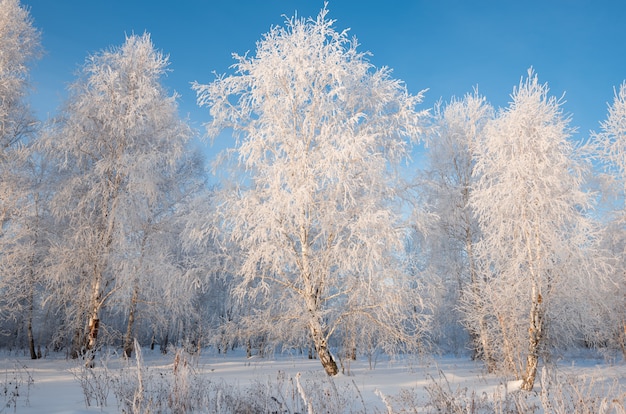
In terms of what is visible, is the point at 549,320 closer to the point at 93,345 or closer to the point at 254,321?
the point at 254,321

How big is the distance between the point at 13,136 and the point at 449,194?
47.9ft

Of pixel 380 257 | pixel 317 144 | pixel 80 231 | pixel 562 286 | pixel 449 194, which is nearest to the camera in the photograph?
pixel 380 257

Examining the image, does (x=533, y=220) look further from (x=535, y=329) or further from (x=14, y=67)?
(x=14, y=67)

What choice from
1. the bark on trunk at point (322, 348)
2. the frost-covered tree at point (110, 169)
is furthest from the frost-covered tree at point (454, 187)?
the frost-covered tree at point (110, 169)

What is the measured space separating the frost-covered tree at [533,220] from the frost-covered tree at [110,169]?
963 centimetres

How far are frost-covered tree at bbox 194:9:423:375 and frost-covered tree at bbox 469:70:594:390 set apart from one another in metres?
2.42

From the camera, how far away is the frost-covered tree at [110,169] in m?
11.9

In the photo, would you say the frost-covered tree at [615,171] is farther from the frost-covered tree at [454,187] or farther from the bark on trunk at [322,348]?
the bark on trunk at [322,348]

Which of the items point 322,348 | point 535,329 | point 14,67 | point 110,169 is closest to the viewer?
point 535,329

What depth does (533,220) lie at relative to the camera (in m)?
9.91

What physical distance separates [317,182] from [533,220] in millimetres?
5381

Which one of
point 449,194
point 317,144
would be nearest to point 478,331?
point 449,194

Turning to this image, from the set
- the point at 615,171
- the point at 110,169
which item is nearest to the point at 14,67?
the point at 110,169

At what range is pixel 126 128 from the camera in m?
12.6
